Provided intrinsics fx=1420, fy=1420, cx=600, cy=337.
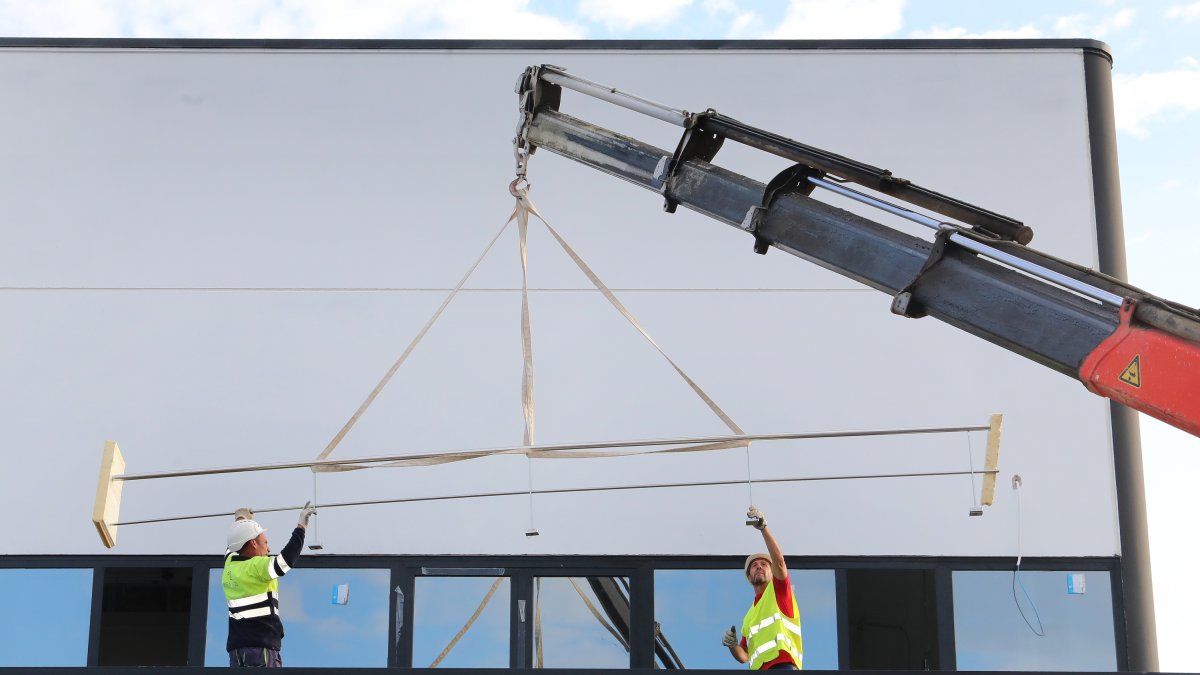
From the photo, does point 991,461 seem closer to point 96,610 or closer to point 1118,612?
point 1118,612

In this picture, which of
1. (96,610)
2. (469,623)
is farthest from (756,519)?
(96,610)

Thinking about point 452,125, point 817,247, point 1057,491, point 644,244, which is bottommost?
point 1057,491

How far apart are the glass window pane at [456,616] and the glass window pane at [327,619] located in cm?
24

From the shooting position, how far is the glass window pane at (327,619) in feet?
31.1

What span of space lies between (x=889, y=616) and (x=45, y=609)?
568 centimetres

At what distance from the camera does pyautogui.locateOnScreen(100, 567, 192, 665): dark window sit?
9.56m

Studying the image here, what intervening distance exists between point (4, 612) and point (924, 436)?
20.7ft

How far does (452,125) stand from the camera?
408 inches

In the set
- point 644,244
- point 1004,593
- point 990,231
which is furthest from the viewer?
point 644,244

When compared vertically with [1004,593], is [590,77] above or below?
above

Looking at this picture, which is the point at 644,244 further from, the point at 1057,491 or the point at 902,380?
the point at 1057,491

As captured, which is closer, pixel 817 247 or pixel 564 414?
pixel 817 247

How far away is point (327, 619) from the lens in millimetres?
9555

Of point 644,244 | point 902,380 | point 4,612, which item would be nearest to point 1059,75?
point 902,380
